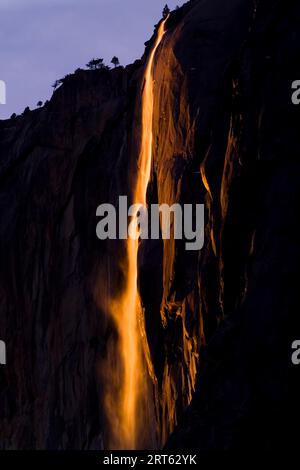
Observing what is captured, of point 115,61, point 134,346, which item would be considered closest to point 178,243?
point 134,346

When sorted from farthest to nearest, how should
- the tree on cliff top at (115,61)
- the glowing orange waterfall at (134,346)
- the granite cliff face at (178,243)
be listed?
1. the tree on cliff top at (115,61)
2. the glowing orange waterfall at (134,346)
3. the granite cliff face at (178,243)

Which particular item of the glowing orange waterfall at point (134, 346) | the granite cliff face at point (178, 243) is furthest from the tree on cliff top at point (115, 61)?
the glowing orange waterfall at point (134, 346)

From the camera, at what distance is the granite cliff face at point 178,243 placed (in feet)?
70.4

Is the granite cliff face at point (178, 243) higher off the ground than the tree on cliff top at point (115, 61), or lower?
lower

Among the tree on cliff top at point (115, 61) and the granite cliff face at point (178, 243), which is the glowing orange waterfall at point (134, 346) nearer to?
Answer: the granite cliff face at point (178, 243)

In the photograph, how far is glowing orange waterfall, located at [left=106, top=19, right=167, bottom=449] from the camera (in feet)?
101

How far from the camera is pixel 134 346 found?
3161cm

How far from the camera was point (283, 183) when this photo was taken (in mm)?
22547

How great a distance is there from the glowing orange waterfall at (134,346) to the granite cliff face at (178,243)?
1.64ft

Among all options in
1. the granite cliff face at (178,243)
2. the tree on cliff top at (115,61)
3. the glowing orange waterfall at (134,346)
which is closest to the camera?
the granite cliff face at (178,243)

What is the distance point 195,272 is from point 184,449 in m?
6.17

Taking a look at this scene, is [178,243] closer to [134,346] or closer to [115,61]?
[134,346]

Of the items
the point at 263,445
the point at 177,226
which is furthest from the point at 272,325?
the point at 177,226

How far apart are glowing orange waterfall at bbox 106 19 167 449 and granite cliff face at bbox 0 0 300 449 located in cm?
50
